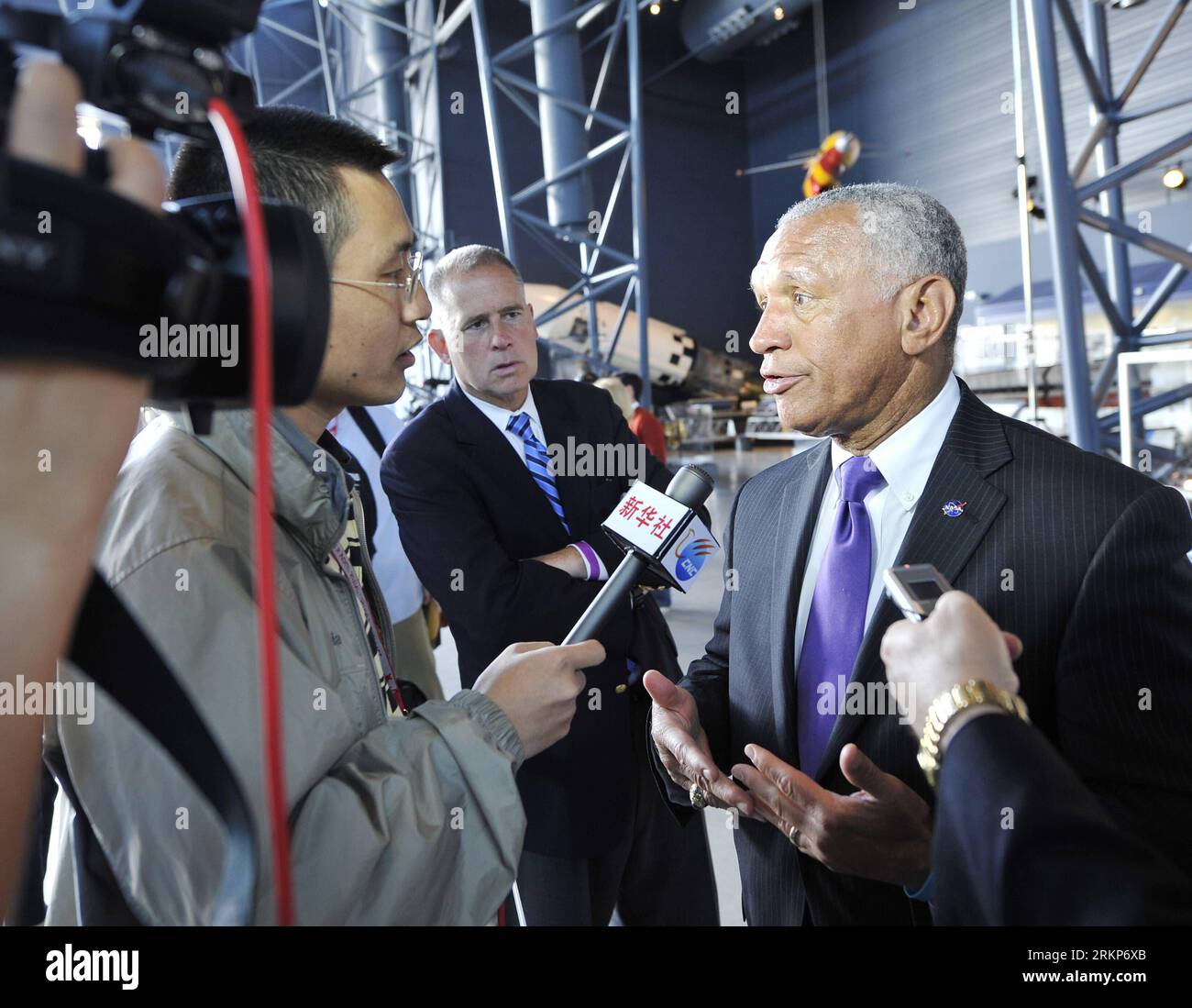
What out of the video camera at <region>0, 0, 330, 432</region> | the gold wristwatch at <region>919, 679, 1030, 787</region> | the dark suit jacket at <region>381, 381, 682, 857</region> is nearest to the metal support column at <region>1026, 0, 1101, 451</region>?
the dark suit jacket at <region>381, 381, 682, 857</region>

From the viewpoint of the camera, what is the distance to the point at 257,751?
2.92 ft

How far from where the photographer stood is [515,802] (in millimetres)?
1008

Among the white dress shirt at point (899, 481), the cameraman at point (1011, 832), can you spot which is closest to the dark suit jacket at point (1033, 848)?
the cameraman at point (1011, 832)

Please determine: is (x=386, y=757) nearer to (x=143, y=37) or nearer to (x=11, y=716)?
(x=11, y=716)

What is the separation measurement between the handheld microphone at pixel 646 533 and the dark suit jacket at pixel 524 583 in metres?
0.56

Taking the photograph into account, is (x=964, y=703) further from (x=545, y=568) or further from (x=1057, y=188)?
(x=1057, y=188)

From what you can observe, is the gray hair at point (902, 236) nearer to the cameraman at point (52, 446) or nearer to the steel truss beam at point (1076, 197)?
the cameraman at point (52, 446)

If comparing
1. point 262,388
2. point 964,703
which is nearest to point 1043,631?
point 964,703

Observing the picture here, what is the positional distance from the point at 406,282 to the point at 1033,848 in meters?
1.05

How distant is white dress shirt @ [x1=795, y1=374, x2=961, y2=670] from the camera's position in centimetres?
155

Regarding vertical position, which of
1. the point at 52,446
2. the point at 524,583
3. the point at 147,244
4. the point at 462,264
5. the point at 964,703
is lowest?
the point at 964,703

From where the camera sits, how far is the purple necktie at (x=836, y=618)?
58.7 inches

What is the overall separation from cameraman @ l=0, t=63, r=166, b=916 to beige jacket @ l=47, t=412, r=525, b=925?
357mm
